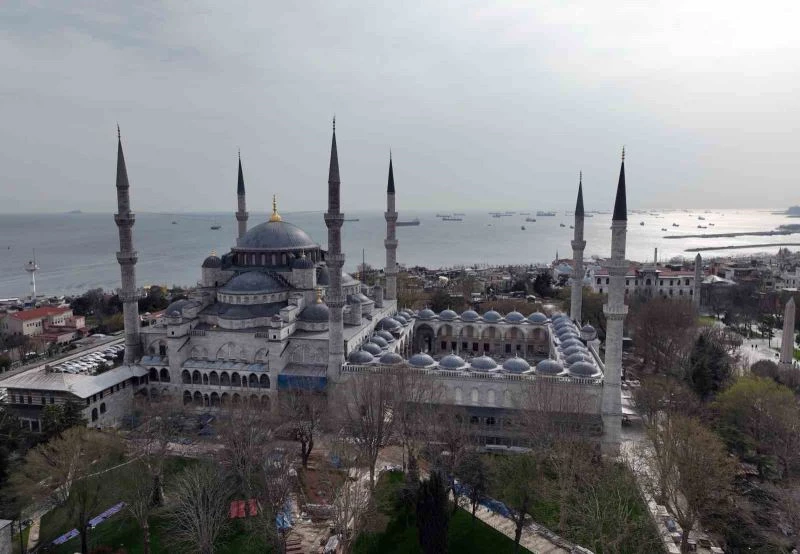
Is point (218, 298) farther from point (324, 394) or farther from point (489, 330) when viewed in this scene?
point (489, 330)

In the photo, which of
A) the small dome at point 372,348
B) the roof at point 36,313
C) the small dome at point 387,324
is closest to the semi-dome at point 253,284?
the small dome at point 372,348

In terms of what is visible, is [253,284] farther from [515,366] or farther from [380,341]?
[515,366]

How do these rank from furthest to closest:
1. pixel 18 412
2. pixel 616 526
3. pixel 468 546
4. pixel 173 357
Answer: pixel 173 357, pixel 18 412, pixel 468 546, pixel 616 526

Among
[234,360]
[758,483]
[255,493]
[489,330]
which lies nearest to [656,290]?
[489,330]

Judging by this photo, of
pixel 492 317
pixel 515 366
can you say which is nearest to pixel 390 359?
pixel 515 366

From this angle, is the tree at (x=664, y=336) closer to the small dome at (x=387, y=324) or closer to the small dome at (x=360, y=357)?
the small dome at (x=387, y=324)

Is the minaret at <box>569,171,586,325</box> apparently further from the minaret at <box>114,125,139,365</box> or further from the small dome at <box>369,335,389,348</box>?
the minaret at <box>114,125,139,365</box>
